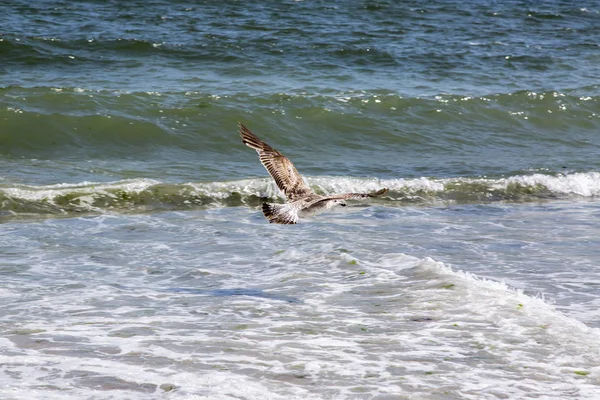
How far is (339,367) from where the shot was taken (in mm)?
4445

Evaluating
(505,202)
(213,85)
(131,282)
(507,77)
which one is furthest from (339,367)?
(507,77)

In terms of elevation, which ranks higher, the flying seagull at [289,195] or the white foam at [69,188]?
the flying seagull at [289,195]

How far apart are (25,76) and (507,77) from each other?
769 cm

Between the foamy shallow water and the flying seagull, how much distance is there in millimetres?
422

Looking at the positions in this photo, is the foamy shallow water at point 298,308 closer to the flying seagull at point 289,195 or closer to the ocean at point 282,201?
the ocean at point 282,201

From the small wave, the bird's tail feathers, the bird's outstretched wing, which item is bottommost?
the small wave

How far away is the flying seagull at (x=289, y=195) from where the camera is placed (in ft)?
19.5

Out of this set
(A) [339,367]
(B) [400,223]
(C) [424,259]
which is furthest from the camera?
(B) [400,223]

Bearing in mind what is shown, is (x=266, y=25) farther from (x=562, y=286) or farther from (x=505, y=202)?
(x=562, y=286)

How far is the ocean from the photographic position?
4.52 meters

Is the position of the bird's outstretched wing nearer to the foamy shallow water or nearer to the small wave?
the foamy shallow water

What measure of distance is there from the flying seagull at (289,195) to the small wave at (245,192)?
205 centimetres

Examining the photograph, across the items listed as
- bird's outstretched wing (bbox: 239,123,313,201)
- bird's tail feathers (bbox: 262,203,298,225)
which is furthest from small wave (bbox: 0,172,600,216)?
bird's tail feathers (bbox: 262,203,298,225)

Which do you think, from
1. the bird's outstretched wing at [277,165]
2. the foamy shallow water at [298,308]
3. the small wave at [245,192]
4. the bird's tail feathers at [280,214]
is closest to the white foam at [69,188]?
the small wave at [245,192]
